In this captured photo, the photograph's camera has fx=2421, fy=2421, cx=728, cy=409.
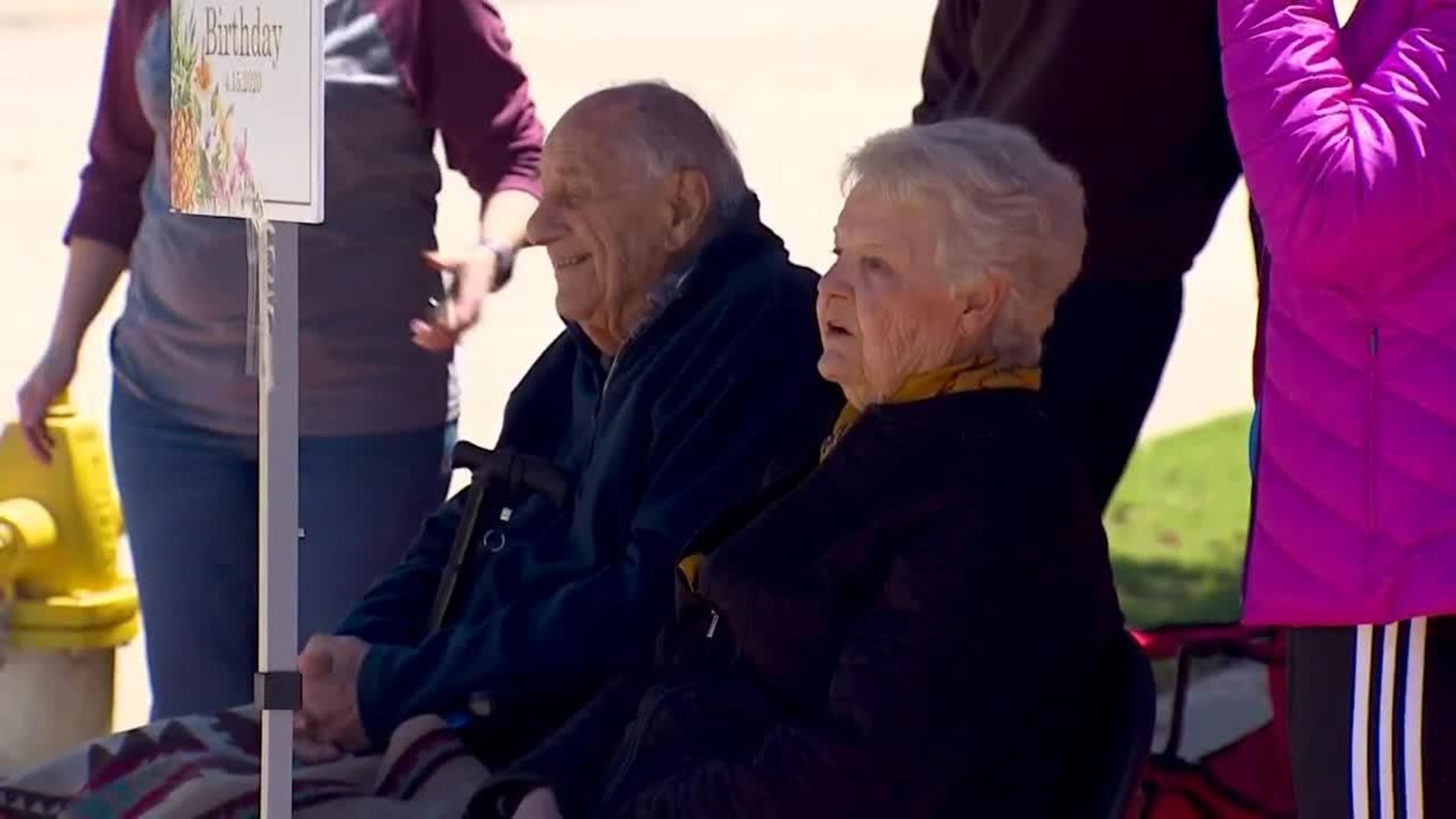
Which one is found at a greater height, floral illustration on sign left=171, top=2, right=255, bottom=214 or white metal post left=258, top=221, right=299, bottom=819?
floral illustration on sign left=171, top=2, right=255, bottom=214

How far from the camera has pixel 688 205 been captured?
317cm

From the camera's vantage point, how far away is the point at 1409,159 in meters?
2.36

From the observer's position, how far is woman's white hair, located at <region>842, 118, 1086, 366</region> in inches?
102

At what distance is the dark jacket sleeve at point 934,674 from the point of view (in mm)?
2424

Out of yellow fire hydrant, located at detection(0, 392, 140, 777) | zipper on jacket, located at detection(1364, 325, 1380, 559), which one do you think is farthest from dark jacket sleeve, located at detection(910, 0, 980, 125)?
yellow fire hydrant, located at detection(0, 392, 140, 777)

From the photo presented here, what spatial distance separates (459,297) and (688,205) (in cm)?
49

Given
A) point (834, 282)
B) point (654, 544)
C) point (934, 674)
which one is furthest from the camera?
point (654, 544)

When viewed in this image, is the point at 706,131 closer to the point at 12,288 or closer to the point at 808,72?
the point at 12,288

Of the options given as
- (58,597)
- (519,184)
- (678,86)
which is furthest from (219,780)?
(58,597)

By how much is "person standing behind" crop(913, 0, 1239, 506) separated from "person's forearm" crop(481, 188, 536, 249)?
67cm

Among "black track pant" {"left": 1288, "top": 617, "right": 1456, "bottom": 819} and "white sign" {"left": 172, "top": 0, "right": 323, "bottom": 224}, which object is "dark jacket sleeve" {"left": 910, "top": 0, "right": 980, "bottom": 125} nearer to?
"white sign" {"left": 172, "top": 0, "right": 323, "bottom": 224}

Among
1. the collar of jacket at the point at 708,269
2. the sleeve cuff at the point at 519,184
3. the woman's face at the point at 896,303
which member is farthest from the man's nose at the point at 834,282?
the sleeve cuff at the point at 519,184

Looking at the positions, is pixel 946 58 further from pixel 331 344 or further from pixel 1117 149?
pixel 331 344

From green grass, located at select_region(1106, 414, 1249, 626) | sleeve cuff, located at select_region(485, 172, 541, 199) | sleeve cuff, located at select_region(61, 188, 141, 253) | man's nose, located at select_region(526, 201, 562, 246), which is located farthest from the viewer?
green grass, located at select_region(1106, 414, 1249, 626)
